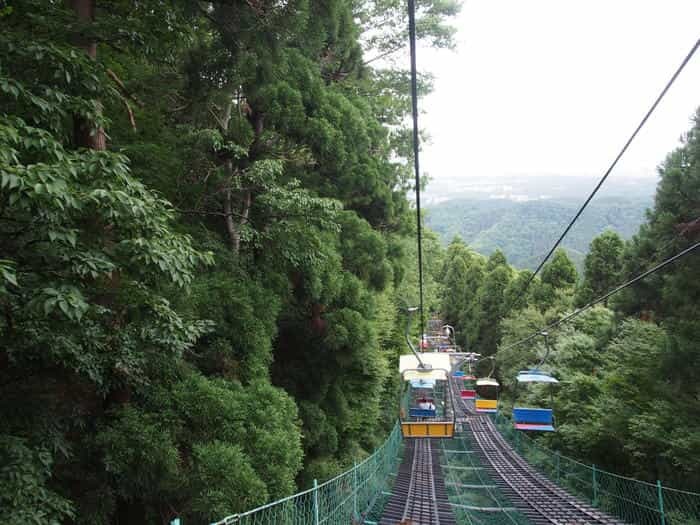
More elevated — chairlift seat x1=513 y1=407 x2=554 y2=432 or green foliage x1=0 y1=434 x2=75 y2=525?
green foliage x1=0 y1=434 x2=75 y2=525

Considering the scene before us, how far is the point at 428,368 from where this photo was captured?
7.93 meters

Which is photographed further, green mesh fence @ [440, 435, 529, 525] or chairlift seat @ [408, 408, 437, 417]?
chairlift seat @ [408, 408, 437, 417]

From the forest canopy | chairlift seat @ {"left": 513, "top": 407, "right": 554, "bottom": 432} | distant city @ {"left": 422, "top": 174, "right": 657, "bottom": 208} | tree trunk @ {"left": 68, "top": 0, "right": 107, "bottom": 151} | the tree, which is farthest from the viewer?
distant city @ {"left": 422, "top": 174, "right": 657, "bottom": 208}

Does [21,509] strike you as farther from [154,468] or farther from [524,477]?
[524,477]

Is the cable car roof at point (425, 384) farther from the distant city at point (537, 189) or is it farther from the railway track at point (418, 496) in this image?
the distant city at point (537, 189)

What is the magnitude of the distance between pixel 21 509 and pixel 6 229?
1.64 metres

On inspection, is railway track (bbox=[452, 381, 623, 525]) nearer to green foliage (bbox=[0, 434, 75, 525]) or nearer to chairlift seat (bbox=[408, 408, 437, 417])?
chairlift seat (bbox=[408, 408, 437, 417])

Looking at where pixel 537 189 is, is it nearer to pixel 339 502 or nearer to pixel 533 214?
pixel 533 214

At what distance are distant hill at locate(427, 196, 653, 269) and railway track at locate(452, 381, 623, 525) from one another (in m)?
23.8

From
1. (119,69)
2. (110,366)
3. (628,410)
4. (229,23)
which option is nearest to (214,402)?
(110,366)

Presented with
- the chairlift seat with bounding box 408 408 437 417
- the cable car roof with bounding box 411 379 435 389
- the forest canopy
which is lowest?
the chairlift seat with bounding box 408 408 437 417

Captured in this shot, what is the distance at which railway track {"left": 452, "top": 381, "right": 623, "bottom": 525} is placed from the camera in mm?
8672

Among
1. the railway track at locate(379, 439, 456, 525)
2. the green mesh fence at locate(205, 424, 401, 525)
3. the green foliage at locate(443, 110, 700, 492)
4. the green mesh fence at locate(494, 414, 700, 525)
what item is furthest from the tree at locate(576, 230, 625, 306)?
the green mesh fence at locate(205, 424, 401, 525)

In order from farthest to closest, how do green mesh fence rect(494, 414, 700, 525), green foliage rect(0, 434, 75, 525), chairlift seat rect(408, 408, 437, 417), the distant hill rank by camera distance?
the distant hill < chairlift seat rect(408, 408, 437, 417) < green mesh fence rect(494, 414, 700, 525) < green foliage rect(0, 434, 75, 525)
